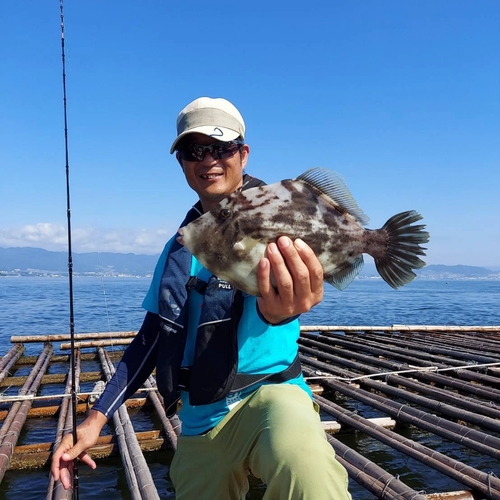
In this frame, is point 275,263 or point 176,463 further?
point 176,463

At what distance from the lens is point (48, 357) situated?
43.4 feet

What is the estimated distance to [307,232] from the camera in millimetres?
2510

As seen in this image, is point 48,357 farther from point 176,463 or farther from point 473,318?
point 473,318

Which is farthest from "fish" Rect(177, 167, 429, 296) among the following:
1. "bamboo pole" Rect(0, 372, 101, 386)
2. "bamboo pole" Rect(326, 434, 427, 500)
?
"bamboo pole" Rect(0, 372, 101, 386)

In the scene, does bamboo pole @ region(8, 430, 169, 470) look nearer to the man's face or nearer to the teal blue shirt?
the teal blue shirt

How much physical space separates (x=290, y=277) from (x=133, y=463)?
4.21m

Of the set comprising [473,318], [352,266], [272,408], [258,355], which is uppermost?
[352,266]

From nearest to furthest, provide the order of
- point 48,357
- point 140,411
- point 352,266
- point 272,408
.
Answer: point 272,408, point 352,266, point 140,411, point 48,357

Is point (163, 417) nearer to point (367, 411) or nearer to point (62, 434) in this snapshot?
point (62, 434)

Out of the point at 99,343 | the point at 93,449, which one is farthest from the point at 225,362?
the point at 99,343

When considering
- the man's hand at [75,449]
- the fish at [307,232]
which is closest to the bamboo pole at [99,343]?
the man's hand at [75,449]

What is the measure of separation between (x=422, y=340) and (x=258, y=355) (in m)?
13.3

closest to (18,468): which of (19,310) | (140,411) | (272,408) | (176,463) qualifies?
(140,411)

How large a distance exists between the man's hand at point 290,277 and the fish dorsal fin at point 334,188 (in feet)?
1.63
